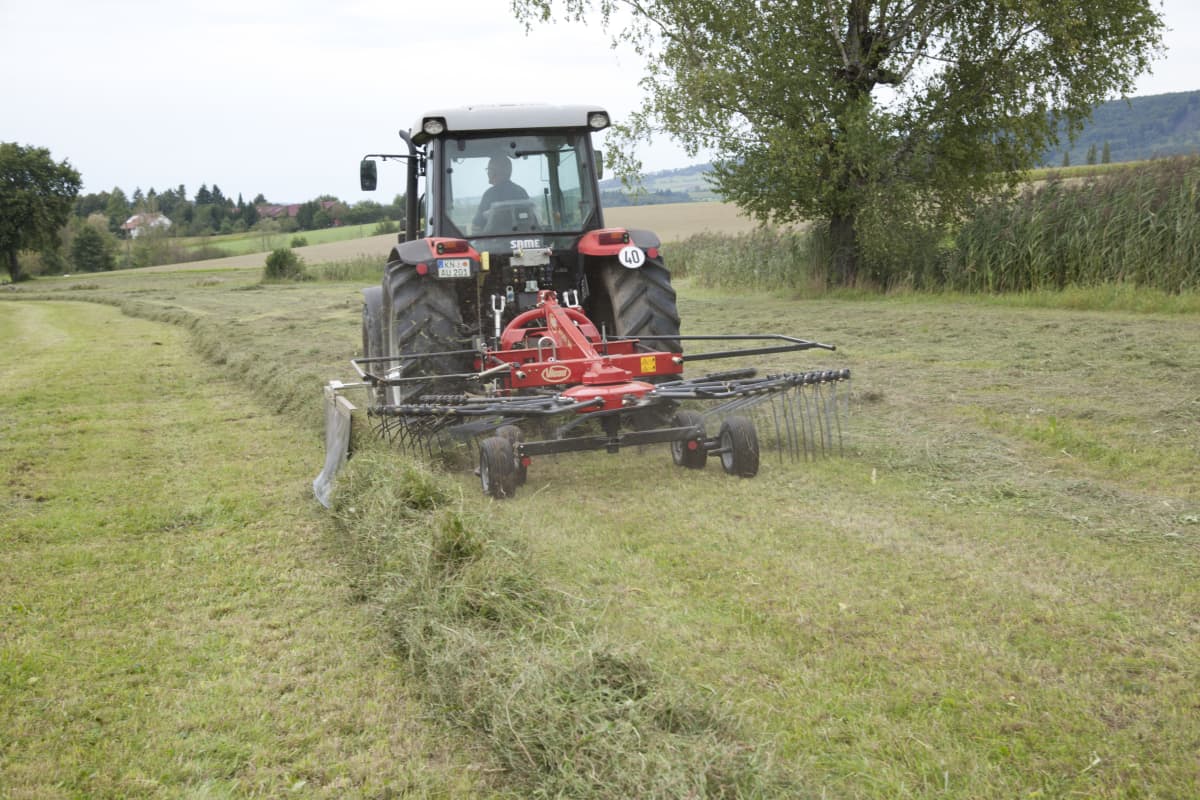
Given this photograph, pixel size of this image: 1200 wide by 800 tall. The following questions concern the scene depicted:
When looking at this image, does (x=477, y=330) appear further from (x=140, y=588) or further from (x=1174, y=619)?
(x=1174, y=619)

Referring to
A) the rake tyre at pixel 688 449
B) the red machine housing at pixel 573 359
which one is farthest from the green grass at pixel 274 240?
the rake tyre at pixel 688 449

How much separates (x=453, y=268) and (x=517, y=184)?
3.27 ft

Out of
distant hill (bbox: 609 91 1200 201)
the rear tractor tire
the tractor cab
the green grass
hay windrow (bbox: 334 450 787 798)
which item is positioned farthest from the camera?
distant hill (bbox: 609 91 1200 201)

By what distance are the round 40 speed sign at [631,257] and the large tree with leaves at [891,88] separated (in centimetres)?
846

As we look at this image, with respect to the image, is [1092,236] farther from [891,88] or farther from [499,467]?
[499,467]

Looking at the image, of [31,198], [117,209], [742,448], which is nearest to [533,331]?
[742,448]

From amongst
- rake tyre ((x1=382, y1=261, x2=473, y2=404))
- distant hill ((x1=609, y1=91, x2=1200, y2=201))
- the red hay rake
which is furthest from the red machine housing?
distant hill ((x1=609, y1=91, x2=1200, y2=201))

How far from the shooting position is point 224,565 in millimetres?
4301

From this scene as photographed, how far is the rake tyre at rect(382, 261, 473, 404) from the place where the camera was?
6098 millimetres

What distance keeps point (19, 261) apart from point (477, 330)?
159 ft

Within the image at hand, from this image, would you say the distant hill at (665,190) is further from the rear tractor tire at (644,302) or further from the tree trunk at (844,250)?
the tree trunk at (844,250)

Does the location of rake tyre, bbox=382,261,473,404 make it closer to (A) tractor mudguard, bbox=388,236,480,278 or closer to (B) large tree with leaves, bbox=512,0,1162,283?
(A) tractor mudguard, bbox=388,236,480,278

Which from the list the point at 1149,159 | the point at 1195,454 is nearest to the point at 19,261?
the point at 1149,159

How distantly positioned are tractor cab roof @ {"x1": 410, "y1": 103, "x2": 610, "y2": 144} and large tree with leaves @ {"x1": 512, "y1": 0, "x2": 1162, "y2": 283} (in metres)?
8.02
